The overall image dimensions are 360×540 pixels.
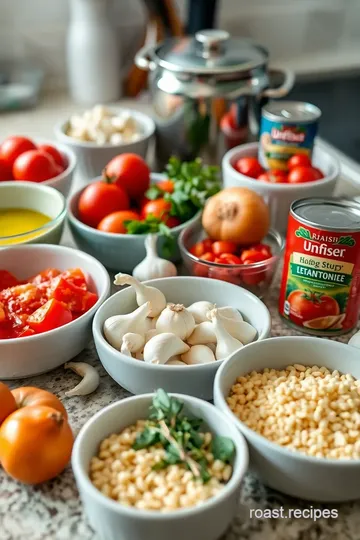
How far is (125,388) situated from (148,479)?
20cm

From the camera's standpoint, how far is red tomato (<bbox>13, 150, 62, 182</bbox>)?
4.18ft

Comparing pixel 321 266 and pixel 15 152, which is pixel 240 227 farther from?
pixel 15 152

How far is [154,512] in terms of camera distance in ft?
2.11

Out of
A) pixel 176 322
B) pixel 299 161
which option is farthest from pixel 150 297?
pixel 299 161

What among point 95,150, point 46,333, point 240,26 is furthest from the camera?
point 240,26

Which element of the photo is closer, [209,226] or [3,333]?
[3,333]

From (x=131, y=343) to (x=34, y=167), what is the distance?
550 millimetres

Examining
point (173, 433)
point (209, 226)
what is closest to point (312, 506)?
point (173, 433)

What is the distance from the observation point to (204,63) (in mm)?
1359

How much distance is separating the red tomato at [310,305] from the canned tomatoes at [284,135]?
401mm

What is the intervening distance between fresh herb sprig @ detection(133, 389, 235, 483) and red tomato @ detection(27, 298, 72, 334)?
0.77 feet

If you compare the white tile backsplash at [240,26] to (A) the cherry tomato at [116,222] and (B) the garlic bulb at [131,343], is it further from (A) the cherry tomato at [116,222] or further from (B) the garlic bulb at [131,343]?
(B) the garlic bulb at [131,343]

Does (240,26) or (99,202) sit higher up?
(240,26)

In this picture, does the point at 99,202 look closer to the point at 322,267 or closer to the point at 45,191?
the point at 45,191
